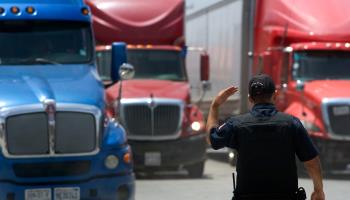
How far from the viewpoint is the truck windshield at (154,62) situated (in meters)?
15.3

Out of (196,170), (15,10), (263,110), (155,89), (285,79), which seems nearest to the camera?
(263,110)

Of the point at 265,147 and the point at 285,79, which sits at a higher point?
the point at 265,147

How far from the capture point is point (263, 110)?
511cm

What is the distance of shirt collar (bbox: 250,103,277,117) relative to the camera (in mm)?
5098

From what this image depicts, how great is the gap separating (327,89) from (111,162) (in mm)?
6620

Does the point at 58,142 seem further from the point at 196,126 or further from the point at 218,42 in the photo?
the point at 218,42

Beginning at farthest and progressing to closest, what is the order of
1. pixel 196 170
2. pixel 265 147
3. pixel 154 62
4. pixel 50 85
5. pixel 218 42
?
pixel 218 42, pixel 154 62, pixel 196 170, pixel 50 85, pixel 265 147

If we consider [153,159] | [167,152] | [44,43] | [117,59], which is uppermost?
[44,43]

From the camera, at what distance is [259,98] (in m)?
5.15

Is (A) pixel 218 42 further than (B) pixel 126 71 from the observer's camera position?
Yes

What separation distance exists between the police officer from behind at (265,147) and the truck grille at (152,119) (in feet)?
29.6

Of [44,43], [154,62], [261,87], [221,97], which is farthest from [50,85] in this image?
[154,62]

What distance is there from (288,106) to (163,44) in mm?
2617

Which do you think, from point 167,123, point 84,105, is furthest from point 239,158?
point 167,123
